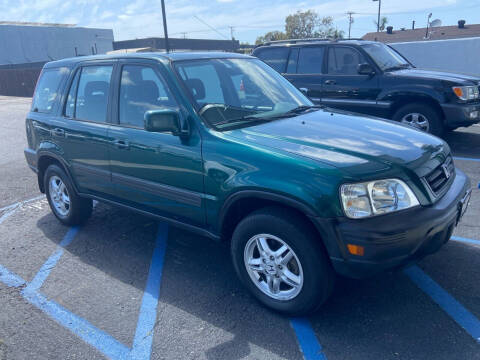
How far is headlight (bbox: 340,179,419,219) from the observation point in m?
2.67

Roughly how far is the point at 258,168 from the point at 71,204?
9.26 ft

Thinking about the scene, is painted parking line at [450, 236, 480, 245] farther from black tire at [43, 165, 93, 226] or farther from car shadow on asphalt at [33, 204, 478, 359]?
black tire at [43, 165, 93, 226]

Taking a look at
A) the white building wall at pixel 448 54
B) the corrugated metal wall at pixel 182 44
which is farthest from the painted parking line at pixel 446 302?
the corrugated metal wall at pixel 182 44

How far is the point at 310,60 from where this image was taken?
8625 millimetres

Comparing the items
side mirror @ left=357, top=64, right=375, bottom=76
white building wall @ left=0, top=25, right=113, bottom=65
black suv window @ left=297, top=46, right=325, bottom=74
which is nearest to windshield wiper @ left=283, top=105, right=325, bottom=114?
side mirror @ left=357, top=64, right=375, bottom=76

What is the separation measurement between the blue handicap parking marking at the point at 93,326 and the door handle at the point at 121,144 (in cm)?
111

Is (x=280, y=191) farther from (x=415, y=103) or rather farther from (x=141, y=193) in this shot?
(x=415, y=103)

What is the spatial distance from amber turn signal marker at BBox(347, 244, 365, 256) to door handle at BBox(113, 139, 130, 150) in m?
2.18

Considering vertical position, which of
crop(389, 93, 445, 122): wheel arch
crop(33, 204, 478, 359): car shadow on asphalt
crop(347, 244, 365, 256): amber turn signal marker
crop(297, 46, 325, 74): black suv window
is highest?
crop(297, 46, 325, 74): black suv window

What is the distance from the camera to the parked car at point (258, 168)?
2.70 metres

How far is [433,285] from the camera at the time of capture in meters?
3.43

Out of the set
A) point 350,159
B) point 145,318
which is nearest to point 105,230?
point 145,318

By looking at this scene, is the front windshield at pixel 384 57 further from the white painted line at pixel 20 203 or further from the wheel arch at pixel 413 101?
the white painted line at pixel 20 203

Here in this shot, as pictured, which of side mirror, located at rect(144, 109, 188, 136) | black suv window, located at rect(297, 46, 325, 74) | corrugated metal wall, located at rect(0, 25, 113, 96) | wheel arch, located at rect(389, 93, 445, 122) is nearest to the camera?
side mirror, located at rect(144, 109, 188, 136)
